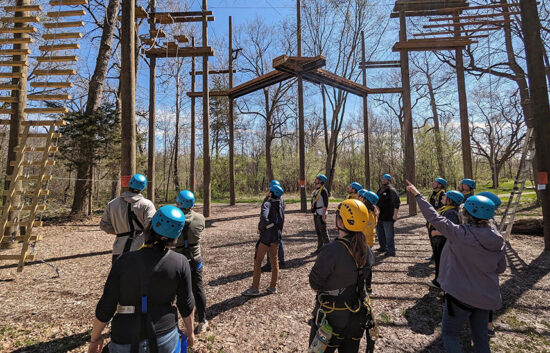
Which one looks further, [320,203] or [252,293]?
[320,203]

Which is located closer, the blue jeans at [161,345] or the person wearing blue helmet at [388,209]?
the blue jeans at [161,345]

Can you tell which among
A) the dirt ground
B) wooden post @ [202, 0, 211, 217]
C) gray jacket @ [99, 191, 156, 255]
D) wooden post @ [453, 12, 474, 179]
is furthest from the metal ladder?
wooden post @ [202, 0, 211, 217]

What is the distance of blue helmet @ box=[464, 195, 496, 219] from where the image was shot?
246cm

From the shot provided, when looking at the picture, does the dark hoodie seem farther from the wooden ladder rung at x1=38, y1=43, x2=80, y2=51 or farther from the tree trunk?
the tree trunk

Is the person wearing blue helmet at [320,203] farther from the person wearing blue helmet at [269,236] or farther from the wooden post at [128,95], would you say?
the wooden post at [128,95]

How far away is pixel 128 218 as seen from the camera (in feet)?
11.4

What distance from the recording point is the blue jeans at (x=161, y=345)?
67.7 inches

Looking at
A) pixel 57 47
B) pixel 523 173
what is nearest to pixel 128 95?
pixel 57 47

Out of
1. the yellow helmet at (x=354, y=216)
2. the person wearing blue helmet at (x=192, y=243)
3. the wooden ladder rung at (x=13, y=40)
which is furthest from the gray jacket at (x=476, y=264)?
the wooden ladder rung at (x=13, y=40)

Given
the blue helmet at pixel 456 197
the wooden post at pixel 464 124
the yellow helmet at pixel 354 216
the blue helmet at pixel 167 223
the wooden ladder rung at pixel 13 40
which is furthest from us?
the wooden post at pixel 464 124

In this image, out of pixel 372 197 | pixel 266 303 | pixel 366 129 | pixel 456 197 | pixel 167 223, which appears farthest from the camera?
pixel 366 129

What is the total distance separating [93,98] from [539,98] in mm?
16075

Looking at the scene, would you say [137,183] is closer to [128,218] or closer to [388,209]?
[128,218]

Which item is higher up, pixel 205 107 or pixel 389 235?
pixel 205 107
